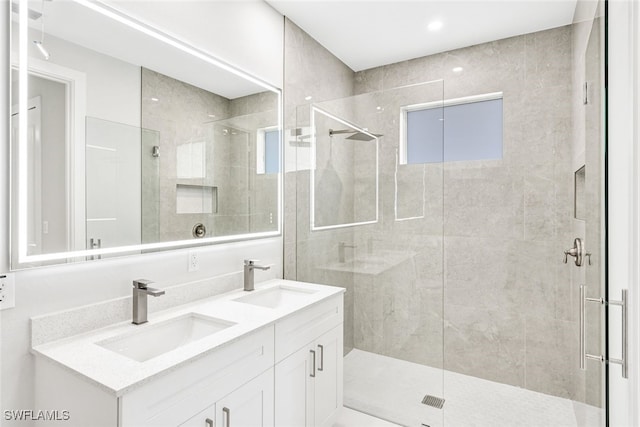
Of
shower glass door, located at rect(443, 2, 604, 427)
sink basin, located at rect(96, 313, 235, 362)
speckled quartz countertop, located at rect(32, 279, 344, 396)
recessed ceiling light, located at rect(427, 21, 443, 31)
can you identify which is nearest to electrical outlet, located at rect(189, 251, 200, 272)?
speckled quartz countertop, located at rect(32, 279, 344, 396)

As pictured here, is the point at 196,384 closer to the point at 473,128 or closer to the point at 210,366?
the point at 210,366

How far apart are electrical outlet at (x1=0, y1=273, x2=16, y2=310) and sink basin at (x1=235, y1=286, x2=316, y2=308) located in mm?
1066

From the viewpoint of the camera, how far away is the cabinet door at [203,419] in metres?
1.16

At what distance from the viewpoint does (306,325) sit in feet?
5.93

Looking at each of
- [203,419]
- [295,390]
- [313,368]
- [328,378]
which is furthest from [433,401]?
[203,419]

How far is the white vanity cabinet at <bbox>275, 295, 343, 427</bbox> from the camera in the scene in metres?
1.63

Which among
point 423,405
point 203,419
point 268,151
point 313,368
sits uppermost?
point 268,151

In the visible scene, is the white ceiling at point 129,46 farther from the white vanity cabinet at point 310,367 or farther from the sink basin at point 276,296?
the white vanity cabinet at point 310,367

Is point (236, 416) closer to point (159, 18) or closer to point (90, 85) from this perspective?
point (90, 85)

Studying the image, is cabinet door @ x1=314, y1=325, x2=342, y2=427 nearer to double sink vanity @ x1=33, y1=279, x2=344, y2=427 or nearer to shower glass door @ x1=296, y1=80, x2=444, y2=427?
double sink vanity @ x1=33, y1=279, x2=344, y2=427

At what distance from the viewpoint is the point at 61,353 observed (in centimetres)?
116

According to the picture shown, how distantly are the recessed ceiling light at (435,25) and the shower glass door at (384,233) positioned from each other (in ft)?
2.32

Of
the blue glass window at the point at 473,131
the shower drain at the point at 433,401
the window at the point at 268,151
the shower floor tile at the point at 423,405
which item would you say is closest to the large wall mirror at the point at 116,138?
the window at the point at 268,151

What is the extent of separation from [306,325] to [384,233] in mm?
816
